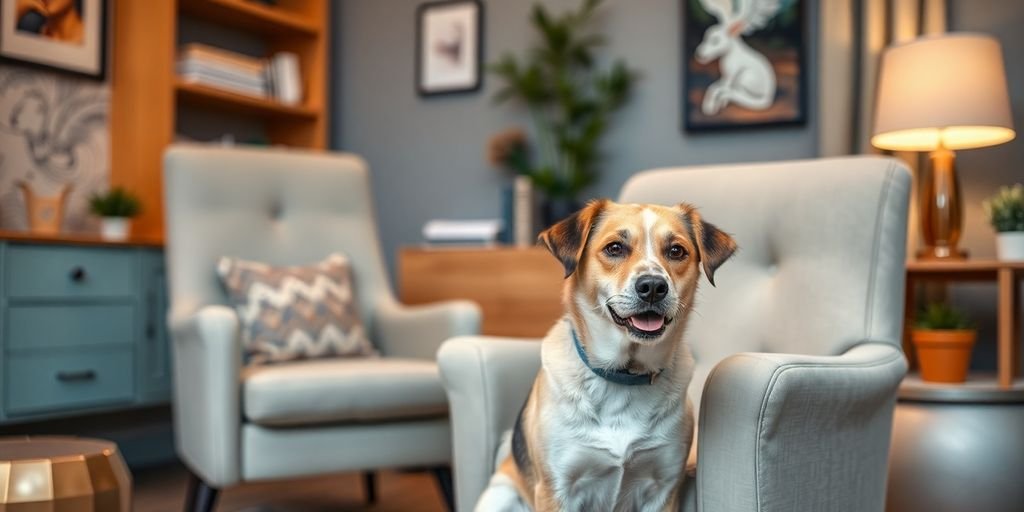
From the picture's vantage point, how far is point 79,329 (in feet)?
9.42

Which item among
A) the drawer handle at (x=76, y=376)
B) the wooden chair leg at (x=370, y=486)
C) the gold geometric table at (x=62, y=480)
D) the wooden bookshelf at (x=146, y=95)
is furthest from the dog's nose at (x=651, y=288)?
the wooden bookshelf at (x=146, y=95)

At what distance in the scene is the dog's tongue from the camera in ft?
4.43

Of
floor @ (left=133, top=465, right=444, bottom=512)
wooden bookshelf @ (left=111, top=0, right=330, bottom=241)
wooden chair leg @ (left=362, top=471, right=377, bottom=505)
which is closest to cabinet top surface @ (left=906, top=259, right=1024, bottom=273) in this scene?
floor @ (left=133, top=465, right=444, bottom=512)

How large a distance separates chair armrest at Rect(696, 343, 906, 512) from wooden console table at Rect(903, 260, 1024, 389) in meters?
0.91

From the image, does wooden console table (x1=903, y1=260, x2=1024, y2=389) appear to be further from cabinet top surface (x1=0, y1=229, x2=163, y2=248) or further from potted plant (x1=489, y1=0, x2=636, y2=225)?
cabinet top surface (x1=0, y1=229, x2=163, y2=248)

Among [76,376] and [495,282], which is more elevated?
[495,282]

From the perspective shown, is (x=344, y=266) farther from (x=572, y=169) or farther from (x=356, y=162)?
(x=572, y=169)

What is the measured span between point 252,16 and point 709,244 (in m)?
2.90

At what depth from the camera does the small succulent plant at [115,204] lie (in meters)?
3.13

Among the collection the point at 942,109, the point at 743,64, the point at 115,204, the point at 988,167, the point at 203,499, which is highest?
the point at 743,64

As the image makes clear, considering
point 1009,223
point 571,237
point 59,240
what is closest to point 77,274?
point 59,240

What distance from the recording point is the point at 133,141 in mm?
3418

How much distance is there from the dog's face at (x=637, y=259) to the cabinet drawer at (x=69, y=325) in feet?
6.30

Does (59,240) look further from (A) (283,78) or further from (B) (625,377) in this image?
(B) (625,377)
